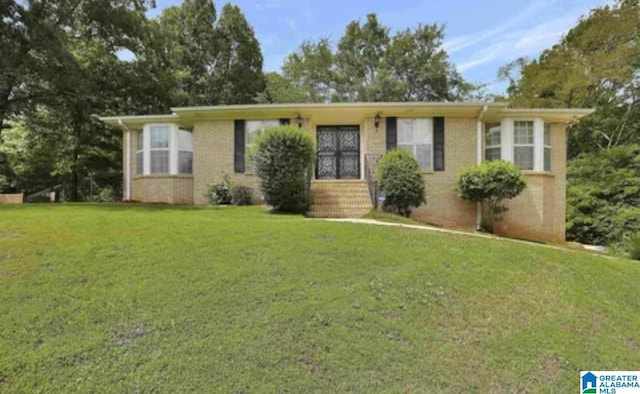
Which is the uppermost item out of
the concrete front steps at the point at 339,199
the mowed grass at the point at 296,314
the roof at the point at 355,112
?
the roof at the point at 355,112

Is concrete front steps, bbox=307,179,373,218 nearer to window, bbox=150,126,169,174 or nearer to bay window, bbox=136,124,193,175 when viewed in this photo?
bay window, bbox=136,124,193,175

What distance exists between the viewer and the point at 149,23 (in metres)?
19.6

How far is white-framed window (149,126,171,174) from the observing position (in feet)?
44.5

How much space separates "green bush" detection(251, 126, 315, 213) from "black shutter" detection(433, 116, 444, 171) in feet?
14.4

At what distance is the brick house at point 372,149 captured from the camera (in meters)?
12.2

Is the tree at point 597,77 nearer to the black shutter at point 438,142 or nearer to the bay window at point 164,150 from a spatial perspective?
the black shutter at point 438,142

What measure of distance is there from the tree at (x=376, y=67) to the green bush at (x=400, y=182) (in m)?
16.1

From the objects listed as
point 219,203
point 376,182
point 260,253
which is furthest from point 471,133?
point 260,253

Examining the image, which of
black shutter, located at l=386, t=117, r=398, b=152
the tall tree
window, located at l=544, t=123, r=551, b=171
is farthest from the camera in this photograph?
the tall tree

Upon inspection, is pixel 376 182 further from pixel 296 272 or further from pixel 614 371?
pixel 614 371

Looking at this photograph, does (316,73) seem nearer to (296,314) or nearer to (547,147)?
(547,147)

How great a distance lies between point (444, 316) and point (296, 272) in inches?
74.8

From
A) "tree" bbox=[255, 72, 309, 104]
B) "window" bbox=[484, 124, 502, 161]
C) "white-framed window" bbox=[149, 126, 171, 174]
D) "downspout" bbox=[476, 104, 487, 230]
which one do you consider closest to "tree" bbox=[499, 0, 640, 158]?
"window" bbox=[484, 124, 502, 161]

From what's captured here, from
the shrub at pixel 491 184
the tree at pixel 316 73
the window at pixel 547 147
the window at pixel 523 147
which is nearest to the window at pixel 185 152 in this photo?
the shrub at pixel 491 184
